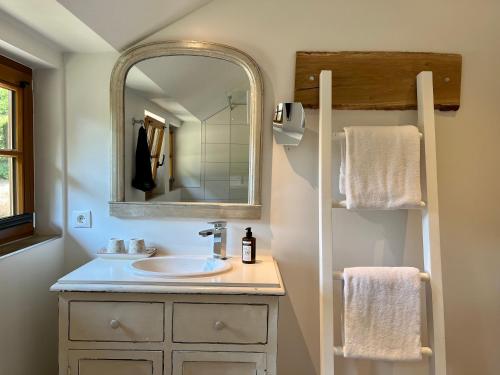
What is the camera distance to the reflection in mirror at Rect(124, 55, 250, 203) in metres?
1.89

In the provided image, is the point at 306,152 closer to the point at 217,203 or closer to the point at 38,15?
the point at 217,203

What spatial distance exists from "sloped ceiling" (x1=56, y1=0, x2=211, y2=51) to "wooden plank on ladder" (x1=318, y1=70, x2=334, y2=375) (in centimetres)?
73

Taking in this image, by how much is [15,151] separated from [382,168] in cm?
164

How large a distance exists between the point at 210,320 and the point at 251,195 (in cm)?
64

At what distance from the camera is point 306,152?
189 centimetres

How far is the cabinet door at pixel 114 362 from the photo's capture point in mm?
1465

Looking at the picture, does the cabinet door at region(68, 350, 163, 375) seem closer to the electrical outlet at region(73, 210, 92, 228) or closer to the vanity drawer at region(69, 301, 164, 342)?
the vanity drawer at region(69, 301, 164, 342)

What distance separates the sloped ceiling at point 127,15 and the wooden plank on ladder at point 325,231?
0.73 meters

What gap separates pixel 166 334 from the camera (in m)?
1.47

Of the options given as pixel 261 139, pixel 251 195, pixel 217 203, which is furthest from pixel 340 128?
pixel 217 203

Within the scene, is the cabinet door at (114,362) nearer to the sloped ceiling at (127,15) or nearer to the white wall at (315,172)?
the white wall at (315,172)

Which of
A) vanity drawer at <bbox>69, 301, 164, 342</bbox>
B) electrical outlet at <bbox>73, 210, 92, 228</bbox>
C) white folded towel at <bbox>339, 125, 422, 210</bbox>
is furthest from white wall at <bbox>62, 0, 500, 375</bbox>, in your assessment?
vanity drawer at <bbox>69, 301, 164, 342</bbox>

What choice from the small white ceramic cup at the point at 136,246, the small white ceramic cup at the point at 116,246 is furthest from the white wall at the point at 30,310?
the small white ceramic cup at the point at 136,246

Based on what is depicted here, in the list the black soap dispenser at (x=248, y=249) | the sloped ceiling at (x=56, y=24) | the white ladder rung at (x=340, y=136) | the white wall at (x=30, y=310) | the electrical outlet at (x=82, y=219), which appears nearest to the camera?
the sloped ceiling at (x=56, y=24)
